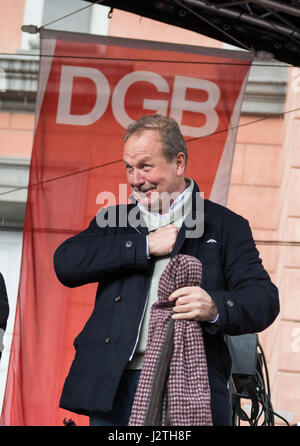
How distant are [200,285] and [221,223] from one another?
0.28 m

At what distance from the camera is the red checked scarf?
7.68 ft

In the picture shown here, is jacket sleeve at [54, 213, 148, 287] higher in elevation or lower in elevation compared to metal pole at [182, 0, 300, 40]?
lower

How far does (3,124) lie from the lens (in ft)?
19.8

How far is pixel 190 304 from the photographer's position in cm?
244

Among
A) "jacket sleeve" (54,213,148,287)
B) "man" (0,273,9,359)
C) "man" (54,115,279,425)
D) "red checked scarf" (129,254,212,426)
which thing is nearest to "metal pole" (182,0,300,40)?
"man" (54,115,279,425)

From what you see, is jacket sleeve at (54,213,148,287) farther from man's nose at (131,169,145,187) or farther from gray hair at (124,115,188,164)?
gray hair at (124,115,188,164)

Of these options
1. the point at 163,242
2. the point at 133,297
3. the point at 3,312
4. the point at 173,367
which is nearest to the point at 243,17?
the point at 3,312

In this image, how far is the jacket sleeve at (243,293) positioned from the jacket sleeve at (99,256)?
0.26 metres

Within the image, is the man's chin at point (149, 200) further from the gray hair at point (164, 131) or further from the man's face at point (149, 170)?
the gray hair at point (164, 131)

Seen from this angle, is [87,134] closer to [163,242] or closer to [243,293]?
[163,242]

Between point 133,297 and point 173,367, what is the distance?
→ 0.33 meters
